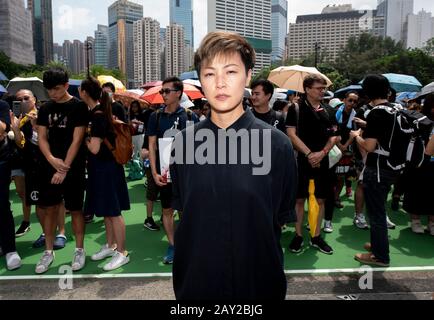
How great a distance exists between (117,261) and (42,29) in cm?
15599

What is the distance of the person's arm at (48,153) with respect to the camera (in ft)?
13.4

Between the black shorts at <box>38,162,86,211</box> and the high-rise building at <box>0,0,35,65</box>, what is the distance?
106294 mm

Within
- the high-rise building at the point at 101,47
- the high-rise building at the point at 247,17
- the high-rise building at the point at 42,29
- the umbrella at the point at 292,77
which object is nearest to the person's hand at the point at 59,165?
the umbrella at the point at 292,77

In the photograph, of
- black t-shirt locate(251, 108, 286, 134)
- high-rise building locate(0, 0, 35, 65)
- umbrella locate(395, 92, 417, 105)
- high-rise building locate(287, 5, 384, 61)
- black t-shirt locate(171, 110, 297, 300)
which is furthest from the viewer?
high-rise building locate(287, 5, 384, 61)

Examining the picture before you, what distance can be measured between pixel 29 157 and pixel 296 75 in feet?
20.0

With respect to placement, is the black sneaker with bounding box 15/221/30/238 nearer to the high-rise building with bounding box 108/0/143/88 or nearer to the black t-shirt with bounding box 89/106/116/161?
the black t-shirt with bounding box 89/106/116/161

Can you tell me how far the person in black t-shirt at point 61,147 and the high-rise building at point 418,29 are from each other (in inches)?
6215

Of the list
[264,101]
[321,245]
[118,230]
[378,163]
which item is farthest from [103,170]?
[378,163]

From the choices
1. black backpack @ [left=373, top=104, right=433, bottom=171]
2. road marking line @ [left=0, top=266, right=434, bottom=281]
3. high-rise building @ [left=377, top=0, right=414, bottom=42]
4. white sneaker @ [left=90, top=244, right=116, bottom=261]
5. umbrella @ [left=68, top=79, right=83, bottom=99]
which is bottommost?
road marking line @ [left=0, top=266, right=434, bottom=281]

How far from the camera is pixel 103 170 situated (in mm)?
4316

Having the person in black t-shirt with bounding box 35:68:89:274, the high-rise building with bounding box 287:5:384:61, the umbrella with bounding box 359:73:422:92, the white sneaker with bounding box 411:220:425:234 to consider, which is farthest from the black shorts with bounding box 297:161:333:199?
the high-rise building with bounding box 287:5:384:61

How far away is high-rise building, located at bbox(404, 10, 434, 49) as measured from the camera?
14025 cm

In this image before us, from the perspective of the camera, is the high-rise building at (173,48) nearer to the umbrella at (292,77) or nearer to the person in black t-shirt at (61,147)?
the umbrella at (292,77)

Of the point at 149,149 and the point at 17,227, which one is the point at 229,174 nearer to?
the point at 149,149
